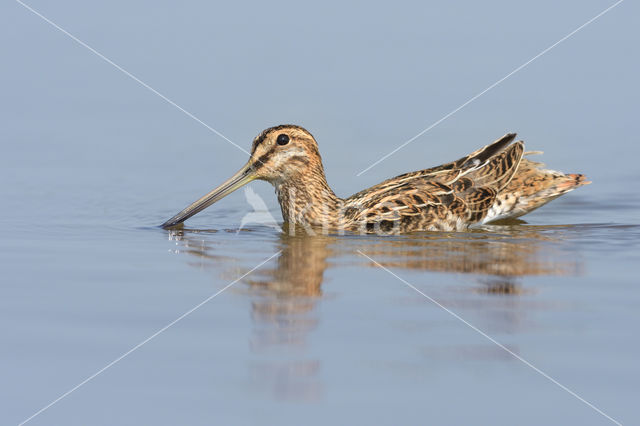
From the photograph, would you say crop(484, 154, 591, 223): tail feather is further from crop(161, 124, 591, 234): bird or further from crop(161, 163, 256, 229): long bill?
crop(161, 163, 256, 229): long bill

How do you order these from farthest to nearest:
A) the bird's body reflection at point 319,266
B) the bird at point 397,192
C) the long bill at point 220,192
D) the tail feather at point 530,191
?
the tail feather at point 530,191 < the long bill at point 220,192 < the bird at point 397,192 < the bird's body reflection at point 319,266

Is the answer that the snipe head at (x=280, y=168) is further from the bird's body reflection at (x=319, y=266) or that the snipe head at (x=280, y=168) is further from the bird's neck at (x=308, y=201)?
the bird's body reflection at (x=319, y=266)

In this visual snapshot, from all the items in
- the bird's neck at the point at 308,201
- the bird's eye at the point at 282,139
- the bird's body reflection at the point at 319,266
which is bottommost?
the bird's body reflection at the point at 319,266

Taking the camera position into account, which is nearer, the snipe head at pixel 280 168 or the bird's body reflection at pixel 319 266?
the bird's body reflection at pixel 319 266

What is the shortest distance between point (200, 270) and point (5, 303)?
199 cm

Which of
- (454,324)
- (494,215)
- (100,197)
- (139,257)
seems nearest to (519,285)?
(454,324)

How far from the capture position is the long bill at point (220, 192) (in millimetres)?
12109

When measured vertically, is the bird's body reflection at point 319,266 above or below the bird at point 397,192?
below

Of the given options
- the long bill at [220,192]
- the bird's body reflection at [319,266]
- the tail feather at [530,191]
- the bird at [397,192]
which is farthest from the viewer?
the tail feather at [530,191]

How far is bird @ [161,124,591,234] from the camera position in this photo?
11914 millimetres

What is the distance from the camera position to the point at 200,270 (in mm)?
9148

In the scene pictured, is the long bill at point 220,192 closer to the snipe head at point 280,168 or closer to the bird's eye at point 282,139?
the snipe head at point 280,168

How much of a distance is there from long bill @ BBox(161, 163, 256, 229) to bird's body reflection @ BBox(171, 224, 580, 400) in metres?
0.41

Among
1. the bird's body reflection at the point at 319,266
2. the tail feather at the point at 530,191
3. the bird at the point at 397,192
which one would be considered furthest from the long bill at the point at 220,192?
the tail feather at the point at 530,191
